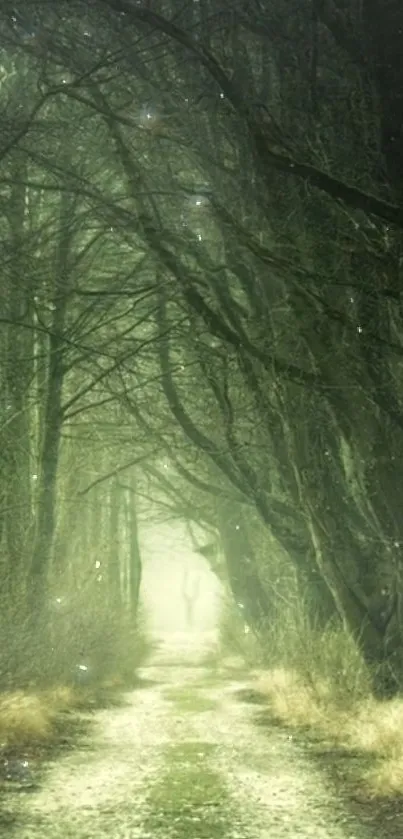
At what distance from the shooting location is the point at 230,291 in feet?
47.5

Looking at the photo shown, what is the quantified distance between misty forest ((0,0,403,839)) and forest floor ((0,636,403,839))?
1.25 feet

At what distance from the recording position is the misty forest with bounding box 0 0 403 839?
942 cm

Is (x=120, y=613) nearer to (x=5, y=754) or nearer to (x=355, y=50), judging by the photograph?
(x=5, y=754)

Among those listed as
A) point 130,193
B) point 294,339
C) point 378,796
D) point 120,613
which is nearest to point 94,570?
point 120,613

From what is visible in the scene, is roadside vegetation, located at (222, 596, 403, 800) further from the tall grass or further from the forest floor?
the forest floor

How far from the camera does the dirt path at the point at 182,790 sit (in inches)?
298

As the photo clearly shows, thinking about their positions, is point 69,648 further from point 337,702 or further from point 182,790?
point 182,790

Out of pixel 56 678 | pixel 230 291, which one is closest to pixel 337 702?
pixel 56 678

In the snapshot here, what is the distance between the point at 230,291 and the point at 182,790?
23.7ft

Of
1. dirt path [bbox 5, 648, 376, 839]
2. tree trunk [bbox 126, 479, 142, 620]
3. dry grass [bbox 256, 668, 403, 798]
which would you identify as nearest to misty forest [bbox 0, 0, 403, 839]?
dry grass [bbox 256, 668, 403, 798]

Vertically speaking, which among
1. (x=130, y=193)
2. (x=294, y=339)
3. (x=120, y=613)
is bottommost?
(x=120, y=613)

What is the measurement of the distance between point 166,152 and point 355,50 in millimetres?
2952

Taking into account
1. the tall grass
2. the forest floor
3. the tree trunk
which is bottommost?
the forest floor

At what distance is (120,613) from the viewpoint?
2514 cm
